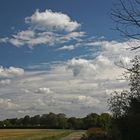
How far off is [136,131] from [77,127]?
6590 inches

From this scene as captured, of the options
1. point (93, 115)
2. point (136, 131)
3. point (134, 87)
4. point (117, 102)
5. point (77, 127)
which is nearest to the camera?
point (136, 131)

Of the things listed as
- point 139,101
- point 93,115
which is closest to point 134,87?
point 139,101

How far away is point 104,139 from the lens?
55.3m

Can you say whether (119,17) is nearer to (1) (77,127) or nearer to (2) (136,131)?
(2) (136,131)

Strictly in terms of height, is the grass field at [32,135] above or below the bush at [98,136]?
above

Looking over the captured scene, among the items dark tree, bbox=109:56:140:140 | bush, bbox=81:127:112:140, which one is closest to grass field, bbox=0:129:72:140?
bush, bbox=81:127:112:140

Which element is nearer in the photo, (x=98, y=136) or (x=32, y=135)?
(x=98, y=136)

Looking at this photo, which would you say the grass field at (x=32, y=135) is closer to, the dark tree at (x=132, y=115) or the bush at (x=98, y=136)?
the bush at (x=98, y=136)

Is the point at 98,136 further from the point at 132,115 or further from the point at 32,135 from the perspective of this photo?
the point at 32,135

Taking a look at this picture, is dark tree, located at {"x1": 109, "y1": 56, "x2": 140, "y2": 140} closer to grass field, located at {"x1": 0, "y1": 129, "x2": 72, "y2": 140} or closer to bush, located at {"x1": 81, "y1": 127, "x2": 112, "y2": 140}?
bush, located at {"x1": 81, "y1": 127, "x2": 112, "y2": 140}

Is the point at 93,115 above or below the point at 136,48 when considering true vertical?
above

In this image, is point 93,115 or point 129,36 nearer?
point 129,36

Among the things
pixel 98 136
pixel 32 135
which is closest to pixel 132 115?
pixel 98 136

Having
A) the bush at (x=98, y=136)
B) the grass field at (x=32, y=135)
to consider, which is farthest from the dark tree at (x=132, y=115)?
the grass field at (x=32, y=135)
